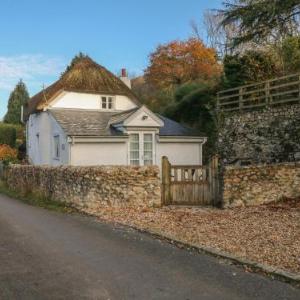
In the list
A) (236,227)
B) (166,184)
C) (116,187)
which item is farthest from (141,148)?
(236,227)

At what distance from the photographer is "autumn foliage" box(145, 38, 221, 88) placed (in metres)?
44.2

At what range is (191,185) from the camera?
15.5 meters

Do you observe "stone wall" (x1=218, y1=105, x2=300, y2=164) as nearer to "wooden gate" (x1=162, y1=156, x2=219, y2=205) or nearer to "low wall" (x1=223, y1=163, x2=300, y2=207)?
"low wall" (x1=223, y1=163, x2=300, y2=207)

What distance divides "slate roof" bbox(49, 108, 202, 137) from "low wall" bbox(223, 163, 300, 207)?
10.9m

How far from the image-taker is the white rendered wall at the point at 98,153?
2414 centimetres

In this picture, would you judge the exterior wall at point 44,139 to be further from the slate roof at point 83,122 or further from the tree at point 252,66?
the tree at point 252,66

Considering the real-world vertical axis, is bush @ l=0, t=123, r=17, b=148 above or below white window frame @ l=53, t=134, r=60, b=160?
above

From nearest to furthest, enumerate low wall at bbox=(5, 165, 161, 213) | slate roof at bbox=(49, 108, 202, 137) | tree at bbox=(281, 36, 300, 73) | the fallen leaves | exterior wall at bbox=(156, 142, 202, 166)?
the fallen leaves < low wall at bbox=(5, 165, 161, 213) < slate roof at bbox=(49, 108, 202, 137) < exterior wall at bbox=(156, 142, 202, 166) < tree at bbox=(281, 36, 300, 73)

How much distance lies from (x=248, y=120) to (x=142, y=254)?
15849 mm

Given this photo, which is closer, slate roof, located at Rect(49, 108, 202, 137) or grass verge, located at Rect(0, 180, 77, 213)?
grass verge, located at Rect(0, 180, 77, 213)

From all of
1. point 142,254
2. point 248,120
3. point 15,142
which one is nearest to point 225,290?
point 142,254

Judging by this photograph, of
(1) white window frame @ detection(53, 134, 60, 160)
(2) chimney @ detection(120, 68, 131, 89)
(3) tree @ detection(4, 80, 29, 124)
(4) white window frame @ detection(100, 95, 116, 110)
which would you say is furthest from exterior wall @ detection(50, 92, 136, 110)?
(3) tree @ detection(4, 80, 29, 124)

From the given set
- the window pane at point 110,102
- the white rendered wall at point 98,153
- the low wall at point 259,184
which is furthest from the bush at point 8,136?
the low wall at point 259,184

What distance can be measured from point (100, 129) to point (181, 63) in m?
21.6
